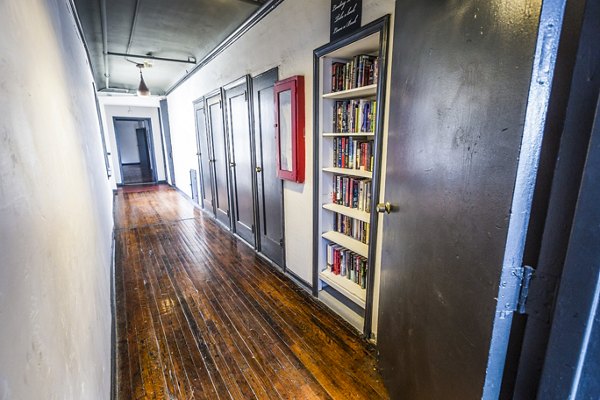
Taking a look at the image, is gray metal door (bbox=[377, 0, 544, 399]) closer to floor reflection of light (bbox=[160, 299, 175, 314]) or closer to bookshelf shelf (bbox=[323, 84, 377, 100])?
bookshelf shelf (bbox=[323, 84, 377, 100])

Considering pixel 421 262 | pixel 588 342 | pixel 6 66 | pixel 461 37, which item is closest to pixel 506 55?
pixel 461 37

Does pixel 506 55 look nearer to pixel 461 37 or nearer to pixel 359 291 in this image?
pixel 461 37

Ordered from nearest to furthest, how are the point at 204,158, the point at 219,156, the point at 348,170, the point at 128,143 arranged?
1. the point at 348,170
2. the point at 219,156
3. the point at 204,158
4. the point at 128,143

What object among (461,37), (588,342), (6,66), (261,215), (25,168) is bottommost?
(261,215)

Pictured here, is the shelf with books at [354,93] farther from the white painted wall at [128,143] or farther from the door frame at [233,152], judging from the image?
the white painted wall at [128,143]

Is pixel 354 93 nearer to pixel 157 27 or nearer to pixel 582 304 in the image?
pixel 582 304

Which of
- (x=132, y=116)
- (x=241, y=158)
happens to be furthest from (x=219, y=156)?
(x=132, y=116)

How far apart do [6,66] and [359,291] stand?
6.84 ft

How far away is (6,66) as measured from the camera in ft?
2.24

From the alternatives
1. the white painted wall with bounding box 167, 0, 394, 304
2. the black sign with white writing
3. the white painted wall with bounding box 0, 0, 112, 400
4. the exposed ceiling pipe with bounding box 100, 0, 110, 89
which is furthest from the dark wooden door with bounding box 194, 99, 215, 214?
the white painted wall with bounding box 0, 0, 112, 400

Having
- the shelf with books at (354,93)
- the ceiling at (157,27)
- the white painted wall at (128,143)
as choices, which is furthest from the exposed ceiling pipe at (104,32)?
the white painted wall at (128,143)

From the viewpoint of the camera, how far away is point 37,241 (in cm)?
72

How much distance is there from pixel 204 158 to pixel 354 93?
379 cm

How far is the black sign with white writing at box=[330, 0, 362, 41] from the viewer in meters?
1.68
